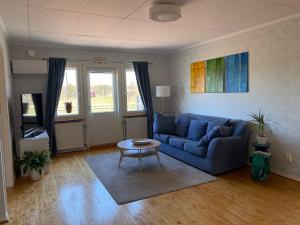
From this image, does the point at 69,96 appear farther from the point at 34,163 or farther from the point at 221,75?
the point at 221,75

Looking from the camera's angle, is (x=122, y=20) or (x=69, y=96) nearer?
(x=122, y=20)

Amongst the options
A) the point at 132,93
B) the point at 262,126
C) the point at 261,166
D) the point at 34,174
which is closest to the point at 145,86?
the point at 132,93

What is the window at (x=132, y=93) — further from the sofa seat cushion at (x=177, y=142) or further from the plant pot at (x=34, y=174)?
the plant pot at (x=34, y=174)

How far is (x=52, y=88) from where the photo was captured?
4918 mm

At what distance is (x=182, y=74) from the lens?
5.75 meters

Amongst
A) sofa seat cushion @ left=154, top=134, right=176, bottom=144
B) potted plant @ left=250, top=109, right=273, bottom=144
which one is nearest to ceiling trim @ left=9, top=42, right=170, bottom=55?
sofa seat cushion @ left=154, top=134, right=176, bottom=144

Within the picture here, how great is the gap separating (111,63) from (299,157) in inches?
167

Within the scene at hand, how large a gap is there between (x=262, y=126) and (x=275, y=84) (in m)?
0.68

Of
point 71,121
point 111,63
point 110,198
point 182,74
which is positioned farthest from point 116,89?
point 110,198

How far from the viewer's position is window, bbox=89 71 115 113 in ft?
18.2

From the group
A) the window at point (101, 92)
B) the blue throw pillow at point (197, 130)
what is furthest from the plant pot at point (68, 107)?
the blue throw pillow at point (197, 130)

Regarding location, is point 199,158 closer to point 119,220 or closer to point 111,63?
point 119,220

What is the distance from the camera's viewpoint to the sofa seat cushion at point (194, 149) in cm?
376

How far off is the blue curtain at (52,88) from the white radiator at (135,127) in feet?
5.73
